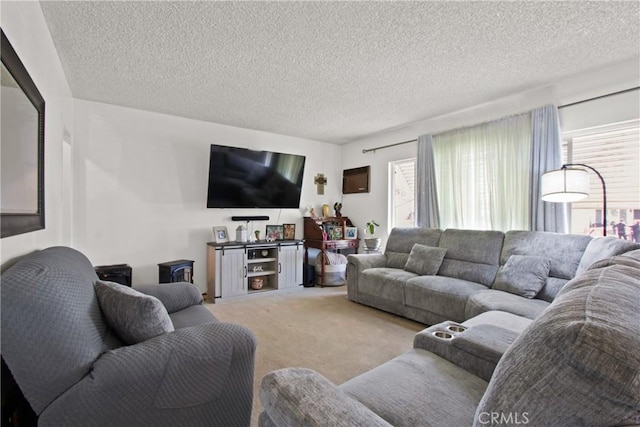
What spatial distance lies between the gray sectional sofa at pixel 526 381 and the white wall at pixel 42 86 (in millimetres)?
1351

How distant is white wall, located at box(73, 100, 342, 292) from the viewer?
362cm

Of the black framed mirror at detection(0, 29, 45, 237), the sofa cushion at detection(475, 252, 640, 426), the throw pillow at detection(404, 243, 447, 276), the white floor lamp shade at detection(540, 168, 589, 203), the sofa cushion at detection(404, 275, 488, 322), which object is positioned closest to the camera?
the sofa cushion at detection(475, 252, 640, 426)

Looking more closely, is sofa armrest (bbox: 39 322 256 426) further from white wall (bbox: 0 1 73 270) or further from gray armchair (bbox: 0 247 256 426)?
white wall (bbox: 0 1 73 270)

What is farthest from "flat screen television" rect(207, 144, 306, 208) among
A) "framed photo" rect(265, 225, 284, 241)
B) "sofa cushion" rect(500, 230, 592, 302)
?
"sofa cushion" rect(500, 230, 592, 302)

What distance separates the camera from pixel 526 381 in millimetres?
660

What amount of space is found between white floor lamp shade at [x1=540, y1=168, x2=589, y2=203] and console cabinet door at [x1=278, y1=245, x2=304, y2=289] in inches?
127

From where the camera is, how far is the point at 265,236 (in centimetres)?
489

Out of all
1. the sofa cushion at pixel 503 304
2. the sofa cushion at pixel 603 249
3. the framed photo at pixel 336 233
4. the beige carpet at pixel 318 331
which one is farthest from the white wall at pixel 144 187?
the sofa cushion at pixel 603 249

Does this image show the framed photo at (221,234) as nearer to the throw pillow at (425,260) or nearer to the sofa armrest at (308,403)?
the throw pillow at (425,260)

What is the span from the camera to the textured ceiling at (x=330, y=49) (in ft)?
6.49

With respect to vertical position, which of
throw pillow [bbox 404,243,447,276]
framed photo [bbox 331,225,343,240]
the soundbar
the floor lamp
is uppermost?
the floor lamp

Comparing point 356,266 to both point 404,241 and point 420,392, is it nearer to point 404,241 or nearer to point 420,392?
point 404,241

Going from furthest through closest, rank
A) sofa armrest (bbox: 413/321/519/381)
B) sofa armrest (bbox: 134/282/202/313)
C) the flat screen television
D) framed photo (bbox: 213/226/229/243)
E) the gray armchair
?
1. framed photo (bbox: 213/226/229/243)
2. the flat screen television
3. sofa armrest (bbox: 134/282/202/313)
4. sofa armrest (bbox: 413/321/519/381)
5. the gray armchair

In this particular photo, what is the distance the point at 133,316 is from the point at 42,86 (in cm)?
163
